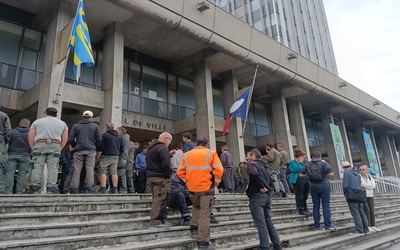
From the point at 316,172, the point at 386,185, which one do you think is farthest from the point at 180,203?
the point at 386,185

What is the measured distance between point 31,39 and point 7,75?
2.00 m

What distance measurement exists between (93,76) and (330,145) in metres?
17.9

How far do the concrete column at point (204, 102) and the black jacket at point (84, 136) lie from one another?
25.9ft

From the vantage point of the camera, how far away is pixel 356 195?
257 inches

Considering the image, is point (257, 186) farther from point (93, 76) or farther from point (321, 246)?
point (93, 76)

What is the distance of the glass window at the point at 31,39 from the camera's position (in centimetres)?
1167

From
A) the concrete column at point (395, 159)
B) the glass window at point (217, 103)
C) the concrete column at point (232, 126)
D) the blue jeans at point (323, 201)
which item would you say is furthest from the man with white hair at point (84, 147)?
the concrete column at point (395, 159)

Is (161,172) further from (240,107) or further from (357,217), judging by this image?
(240,107)

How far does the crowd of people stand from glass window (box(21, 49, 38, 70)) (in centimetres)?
629

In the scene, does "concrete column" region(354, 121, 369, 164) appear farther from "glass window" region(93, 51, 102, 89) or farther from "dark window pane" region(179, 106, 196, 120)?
"glass window" region(93, 51, 102, 89)

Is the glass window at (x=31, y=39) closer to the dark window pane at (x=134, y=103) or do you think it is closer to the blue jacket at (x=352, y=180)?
the dark window pane at (x=134, y=103)

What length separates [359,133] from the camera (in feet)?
91.7

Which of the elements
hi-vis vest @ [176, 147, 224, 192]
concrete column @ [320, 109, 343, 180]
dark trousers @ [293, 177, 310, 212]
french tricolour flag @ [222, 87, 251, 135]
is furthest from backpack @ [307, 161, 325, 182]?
concrete column @ [320, 109, 343, 180]

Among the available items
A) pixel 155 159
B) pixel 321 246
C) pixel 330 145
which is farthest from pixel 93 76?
pixel 330 145
